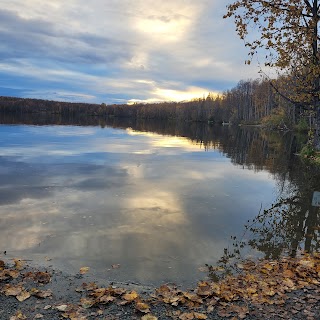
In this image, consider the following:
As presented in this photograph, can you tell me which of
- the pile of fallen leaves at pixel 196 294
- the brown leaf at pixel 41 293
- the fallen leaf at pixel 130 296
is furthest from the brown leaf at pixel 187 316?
the brown leaf at pixel 41 293

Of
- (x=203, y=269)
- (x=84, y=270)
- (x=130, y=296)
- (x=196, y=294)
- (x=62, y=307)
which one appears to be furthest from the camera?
(x=203, y=269)

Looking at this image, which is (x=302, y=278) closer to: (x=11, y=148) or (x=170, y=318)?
(x=170, y=318)

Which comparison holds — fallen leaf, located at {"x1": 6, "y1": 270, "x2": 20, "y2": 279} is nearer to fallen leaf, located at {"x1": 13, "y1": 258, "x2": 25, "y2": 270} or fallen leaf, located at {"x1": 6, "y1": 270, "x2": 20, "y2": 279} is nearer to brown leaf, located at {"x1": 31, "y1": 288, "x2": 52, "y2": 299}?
fallen leaf, located at {"x1": 13, "y1": 258, "x2": 25, "y2": 270}

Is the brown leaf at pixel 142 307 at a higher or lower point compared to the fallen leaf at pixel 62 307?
higher

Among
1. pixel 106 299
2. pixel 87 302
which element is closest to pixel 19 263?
pixel 87 302

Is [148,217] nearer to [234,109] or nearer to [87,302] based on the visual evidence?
[87,302]

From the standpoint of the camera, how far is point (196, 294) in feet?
19.4

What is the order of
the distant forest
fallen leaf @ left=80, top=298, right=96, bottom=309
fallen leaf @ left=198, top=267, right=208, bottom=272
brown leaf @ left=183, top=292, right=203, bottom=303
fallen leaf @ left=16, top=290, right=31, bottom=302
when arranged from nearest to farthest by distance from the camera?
fallen leaf @ left=80, top=298, right=96, bottom=309 < fallen leaf @ left=16, top=290, right=31, bottom=302 < brown leaf @ left=183, top=292, right=203, bottom=303 < fallen leaf @ left=198, top=267, right=208, bottom=272 < the distant forest

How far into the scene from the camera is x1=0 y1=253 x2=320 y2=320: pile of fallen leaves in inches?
207

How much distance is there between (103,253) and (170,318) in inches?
122

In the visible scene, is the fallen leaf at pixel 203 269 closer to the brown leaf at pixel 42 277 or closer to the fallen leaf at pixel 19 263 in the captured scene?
the brown leaf at pixel 42 277

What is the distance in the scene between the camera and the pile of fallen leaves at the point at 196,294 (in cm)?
527

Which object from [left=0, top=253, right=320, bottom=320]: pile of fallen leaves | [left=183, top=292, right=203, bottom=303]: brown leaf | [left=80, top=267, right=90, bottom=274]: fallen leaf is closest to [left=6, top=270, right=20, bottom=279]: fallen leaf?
[left=0, top=253, right=320, bottom=320]: pile of fallen leaves

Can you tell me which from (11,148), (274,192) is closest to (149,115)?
(11,148)
